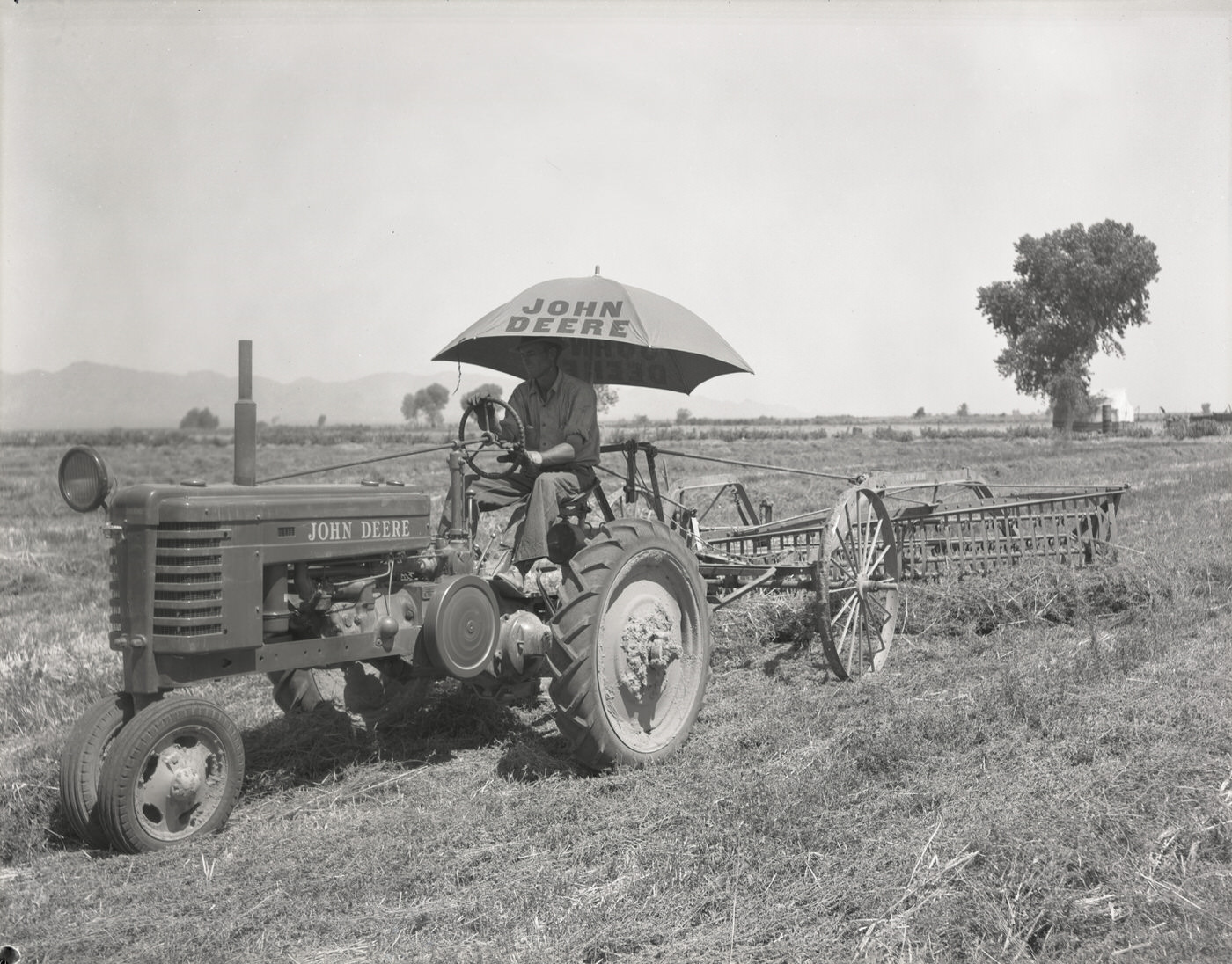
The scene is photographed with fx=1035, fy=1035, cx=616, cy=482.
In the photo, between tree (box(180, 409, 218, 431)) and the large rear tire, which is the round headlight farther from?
tree (box(180, 409, 218, 431))

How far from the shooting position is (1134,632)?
650cm

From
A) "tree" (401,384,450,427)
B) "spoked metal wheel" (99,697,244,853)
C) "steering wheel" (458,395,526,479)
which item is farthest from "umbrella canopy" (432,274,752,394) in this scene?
"tree" (401,384,450,427)

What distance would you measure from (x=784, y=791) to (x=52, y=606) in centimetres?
786

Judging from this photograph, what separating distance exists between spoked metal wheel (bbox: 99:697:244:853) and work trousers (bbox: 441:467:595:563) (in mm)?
1506

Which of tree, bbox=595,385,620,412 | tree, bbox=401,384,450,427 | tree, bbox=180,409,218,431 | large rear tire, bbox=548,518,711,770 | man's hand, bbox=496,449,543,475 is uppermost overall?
tree, bbox=401,384,450,427

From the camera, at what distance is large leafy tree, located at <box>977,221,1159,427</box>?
189ft

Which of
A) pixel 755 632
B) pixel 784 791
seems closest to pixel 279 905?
pixel 784 791

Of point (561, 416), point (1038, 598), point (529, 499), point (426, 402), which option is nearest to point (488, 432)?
point (529, 499)

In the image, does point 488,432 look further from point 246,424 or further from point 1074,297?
point 1074,297

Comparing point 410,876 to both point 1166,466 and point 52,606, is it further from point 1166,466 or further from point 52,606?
point 1166,466

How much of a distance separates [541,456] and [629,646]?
1043 millimetres

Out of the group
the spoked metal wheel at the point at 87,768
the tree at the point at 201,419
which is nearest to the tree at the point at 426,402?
the tree at the point at 201,419

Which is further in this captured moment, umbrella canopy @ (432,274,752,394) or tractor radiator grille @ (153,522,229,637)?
umbrella canopy @ (432,274,752,394)

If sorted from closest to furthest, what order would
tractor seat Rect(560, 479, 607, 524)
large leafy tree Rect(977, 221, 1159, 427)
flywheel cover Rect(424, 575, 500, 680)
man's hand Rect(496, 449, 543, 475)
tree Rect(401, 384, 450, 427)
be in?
flywheel cover Rect(424, 575, 500, 680)
man's hand Rect(496, 449, 543, 475)
tractor seat Rect(560, 479, 607, 524)
large leafy tree Rect(977, 221, 1159, 427)
tree Rect(401, 384, 450, 427)
